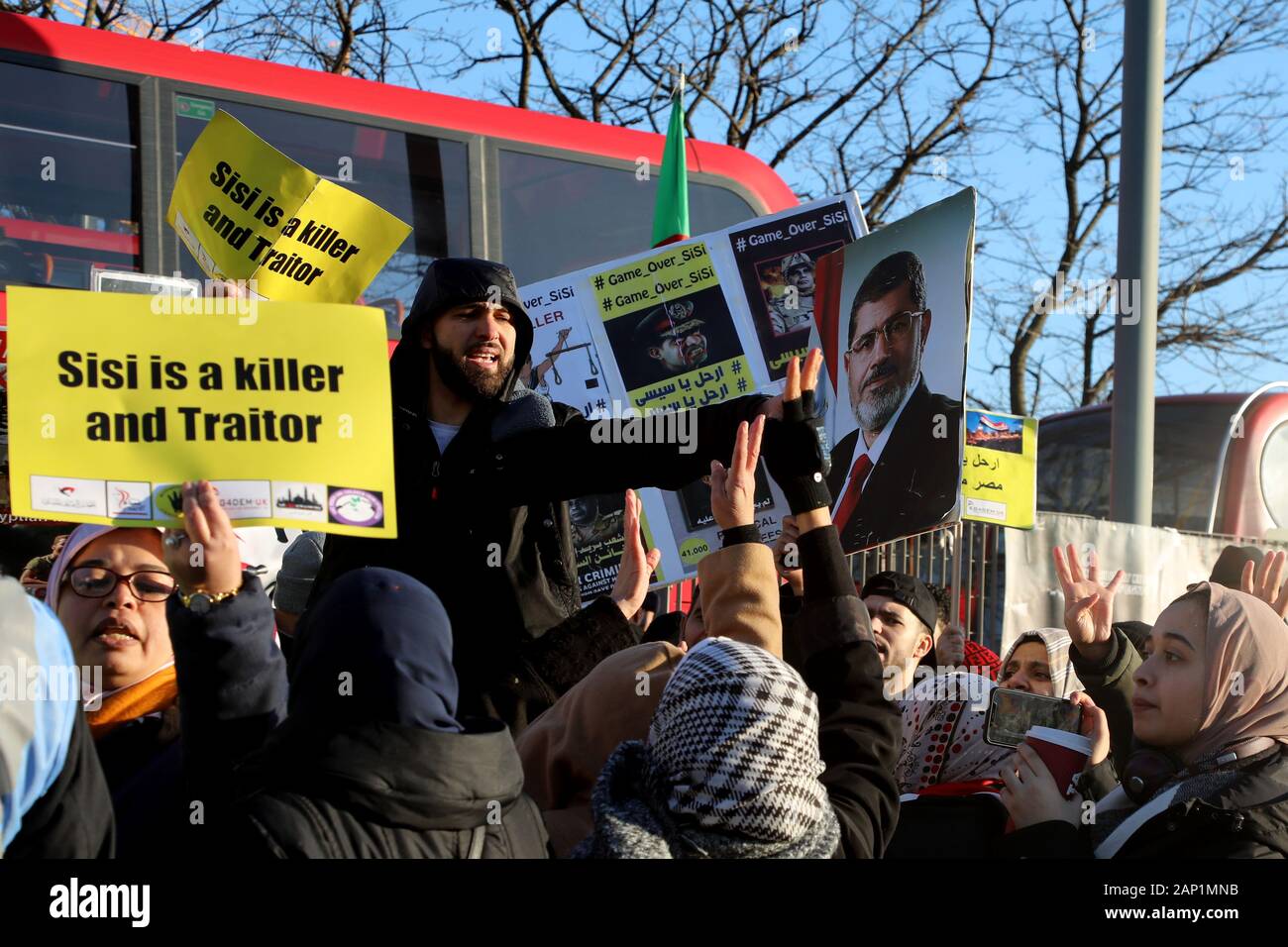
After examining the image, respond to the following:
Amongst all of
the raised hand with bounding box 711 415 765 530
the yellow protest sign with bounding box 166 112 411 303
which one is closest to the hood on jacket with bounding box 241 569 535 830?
the raised hand with bounding box 711 415 765 530

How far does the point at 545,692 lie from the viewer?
3.10m

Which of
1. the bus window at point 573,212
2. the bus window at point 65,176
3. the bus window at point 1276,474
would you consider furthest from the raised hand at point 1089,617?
the bus window at point 1276,474

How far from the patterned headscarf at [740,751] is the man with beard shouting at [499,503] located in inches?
34.7

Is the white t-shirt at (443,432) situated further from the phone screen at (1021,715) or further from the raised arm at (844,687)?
the phone screen at (1021,715)

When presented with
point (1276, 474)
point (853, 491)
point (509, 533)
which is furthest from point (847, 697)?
point (1276, 474)

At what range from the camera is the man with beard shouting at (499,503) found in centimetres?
306

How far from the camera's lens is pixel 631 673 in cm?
262

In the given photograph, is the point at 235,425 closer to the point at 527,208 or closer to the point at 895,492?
the point at 895,492

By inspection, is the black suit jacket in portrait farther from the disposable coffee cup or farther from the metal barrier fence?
the metal barrier fence

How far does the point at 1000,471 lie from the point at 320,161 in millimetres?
3382

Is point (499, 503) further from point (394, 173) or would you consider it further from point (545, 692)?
point (394, 173)

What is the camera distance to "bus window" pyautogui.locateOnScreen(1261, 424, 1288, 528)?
9141 millimetres

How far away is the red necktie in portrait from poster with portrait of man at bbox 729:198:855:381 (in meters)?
0.85

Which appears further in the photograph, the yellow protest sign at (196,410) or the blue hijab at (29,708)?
the yellow protest sign at (196,410)
